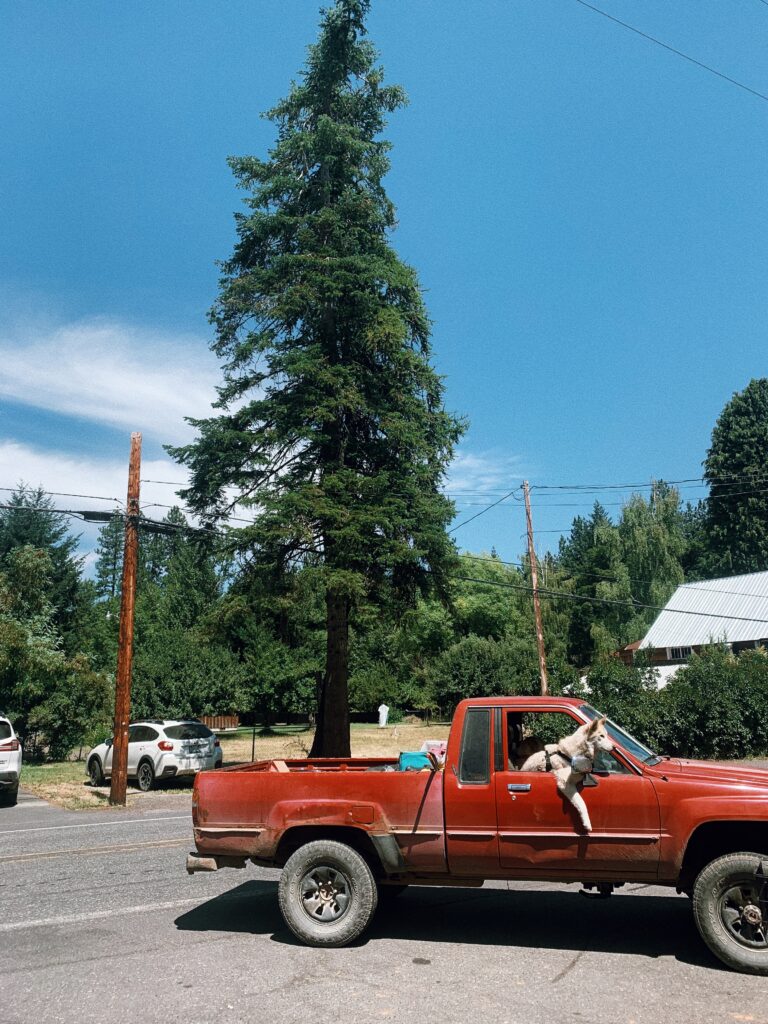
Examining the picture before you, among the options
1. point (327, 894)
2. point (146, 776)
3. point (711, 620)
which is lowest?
point (146, 776)

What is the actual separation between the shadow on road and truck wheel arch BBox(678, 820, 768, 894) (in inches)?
23.7

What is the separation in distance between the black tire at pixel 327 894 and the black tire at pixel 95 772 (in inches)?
712

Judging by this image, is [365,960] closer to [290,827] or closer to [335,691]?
[290,827]

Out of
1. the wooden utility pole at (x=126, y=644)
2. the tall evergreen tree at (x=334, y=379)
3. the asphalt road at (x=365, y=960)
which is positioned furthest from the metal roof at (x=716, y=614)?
the asphalt road at (x=365, y=960)

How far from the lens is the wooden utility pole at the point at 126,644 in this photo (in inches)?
749

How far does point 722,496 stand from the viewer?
73.3 meters

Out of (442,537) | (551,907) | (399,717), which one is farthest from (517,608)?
(551,907)

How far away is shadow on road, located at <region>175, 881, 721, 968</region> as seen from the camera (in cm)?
632

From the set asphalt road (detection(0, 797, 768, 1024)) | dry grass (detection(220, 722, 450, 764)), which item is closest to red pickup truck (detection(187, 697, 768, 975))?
asphalt road (detection(0, 797, 768, 1024))

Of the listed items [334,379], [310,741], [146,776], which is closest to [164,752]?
[146,776]

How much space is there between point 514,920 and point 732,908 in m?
2.05

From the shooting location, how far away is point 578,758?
6109mm

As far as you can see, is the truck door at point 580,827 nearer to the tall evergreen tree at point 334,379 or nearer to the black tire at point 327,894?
the black tire at point 327,894

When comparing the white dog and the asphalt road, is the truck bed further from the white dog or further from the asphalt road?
the white dog
